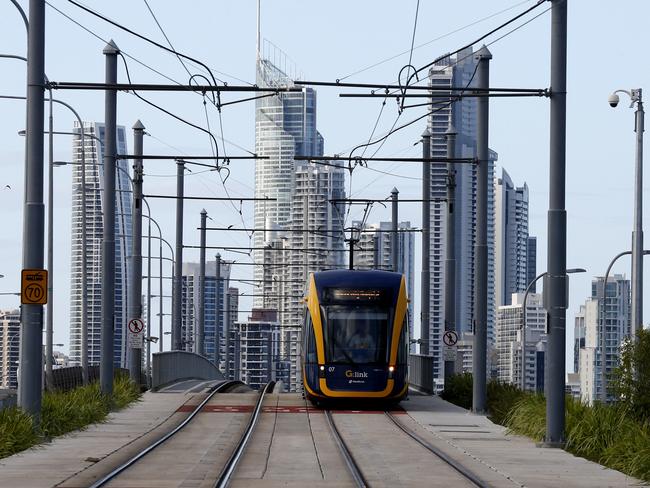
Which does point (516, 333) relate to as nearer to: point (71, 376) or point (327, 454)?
point (71, 376)

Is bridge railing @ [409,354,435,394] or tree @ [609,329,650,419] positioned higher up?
tree @ [609,329,650,419]

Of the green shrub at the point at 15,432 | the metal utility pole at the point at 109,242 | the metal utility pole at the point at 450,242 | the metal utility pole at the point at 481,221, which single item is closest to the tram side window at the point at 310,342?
the metal utility pole at the point at 481,221

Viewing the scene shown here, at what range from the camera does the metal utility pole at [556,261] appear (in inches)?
961

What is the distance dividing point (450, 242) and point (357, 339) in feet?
23.2

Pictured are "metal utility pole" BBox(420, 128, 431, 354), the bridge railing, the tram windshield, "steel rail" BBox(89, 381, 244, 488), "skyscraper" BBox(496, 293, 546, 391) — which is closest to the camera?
"steel rail" BBox(89, 381, 244, 488)

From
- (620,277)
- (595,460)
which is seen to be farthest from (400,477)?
(620,277)

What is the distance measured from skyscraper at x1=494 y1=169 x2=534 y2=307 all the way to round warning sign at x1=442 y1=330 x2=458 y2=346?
11375cm

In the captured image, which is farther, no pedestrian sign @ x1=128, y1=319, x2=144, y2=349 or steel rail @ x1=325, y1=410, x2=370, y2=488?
no pedestrian sign @ x1=128, y1=319, x2=144, y2=349

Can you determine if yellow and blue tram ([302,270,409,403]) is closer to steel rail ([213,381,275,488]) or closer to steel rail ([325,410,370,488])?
steel rail ([213,381,275,488])

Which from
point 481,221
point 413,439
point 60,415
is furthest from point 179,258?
point 413,439

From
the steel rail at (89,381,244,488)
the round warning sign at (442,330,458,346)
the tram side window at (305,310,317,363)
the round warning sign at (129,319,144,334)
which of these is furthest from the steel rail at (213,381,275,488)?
the round warning sign at (442,330,458,346)

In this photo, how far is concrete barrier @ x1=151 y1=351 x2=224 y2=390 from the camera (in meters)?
42.9

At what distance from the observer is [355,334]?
33844 millimetres

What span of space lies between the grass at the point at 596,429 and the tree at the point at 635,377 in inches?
7.0
